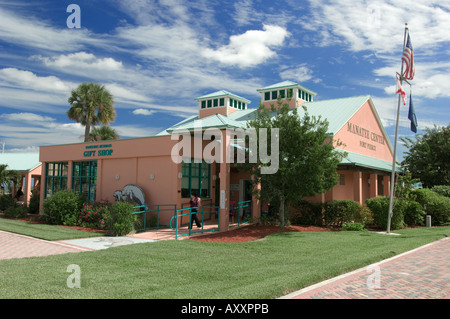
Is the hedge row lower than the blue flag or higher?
lower

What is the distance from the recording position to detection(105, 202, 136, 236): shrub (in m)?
13.6

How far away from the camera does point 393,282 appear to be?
7.00 m

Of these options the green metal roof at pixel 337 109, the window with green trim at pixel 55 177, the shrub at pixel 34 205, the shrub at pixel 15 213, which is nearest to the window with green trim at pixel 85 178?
the window with green trim at pixel 55 177

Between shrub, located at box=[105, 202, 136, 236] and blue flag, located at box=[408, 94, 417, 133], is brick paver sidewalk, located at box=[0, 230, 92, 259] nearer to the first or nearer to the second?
shrub, located at box=[105, 202, 136, 236]

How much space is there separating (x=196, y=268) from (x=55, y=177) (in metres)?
17.7

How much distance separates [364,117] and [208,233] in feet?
53.9

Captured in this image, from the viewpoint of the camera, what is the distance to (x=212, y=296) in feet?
19.3

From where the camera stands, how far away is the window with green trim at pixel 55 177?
72.6 feet

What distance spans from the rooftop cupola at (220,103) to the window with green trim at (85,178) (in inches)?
536

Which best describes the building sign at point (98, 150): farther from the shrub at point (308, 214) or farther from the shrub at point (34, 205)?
the shrub at point (308, 214)

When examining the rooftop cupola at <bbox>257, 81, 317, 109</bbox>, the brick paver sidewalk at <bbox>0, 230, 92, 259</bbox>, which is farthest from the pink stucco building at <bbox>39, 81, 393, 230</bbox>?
the brick paver sidewalk at <bbox>0, 230, 92, 259</bbox>

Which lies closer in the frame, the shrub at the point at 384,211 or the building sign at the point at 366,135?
the shrub at the point at 384,211

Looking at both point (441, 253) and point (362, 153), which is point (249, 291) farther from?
point (362, 153)

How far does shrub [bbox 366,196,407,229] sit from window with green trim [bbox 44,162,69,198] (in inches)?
682
